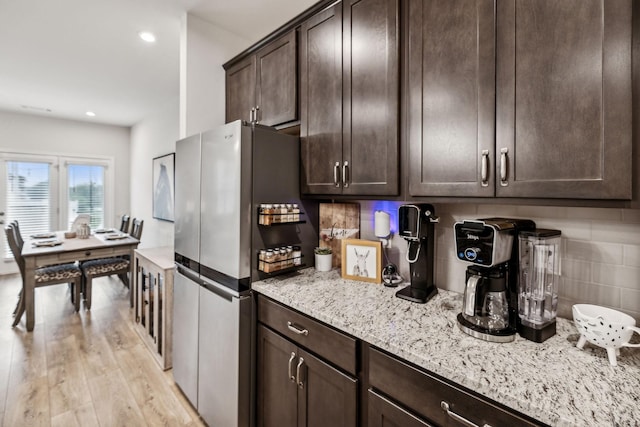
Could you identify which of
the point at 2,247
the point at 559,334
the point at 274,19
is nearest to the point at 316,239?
the point at 559,334

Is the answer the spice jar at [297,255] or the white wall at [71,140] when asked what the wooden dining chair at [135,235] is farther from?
the spice jar at [297,255]

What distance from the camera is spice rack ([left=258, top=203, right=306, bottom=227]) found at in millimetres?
1575

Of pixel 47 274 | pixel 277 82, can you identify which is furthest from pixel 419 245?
pixel 47 274

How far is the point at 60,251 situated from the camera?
323 centimetres

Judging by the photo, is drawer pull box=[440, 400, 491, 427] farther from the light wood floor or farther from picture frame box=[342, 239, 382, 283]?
the light wood floor

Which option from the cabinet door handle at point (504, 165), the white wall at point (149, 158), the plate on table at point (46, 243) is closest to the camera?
the cabinet door handle at point (504, 165)

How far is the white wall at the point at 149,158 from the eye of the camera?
433cm

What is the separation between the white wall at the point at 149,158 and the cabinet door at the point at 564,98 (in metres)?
4.15

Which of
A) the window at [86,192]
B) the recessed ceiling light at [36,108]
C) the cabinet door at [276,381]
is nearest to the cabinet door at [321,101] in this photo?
the cabinet door at [276,381]

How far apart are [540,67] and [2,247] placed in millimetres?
7305

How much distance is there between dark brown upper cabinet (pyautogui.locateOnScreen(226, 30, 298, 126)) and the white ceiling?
413 mm

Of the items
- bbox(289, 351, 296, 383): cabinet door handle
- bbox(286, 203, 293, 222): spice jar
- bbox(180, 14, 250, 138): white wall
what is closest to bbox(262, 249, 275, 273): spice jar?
bbox(286, 203, 293, 222): spice jar

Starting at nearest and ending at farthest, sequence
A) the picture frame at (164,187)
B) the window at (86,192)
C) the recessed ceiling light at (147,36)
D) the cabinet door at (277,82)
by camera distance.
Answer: the cabinet door at (277,82)
the recessed ceiling light at (147,36)
the picture frame at (164,187)
the window at (86,192)

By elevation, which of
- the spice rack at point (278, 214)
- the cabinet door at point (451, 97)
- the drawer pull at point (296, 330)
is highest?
the cabinet door at point (451, 97)
